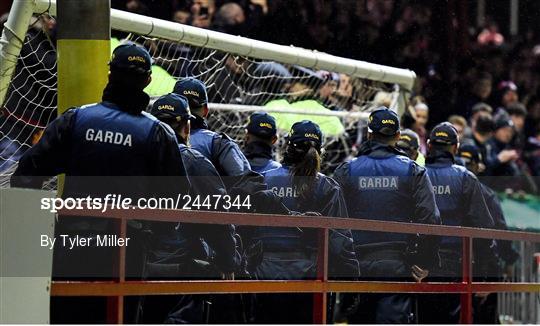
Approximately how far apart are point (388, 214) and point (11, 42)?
284 centimetres

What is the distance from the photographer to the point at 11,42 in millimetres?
8773

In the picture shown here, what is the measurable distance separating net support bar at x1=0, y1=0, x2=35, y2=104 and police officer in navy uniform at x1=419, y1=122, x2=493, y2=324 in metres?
3.76

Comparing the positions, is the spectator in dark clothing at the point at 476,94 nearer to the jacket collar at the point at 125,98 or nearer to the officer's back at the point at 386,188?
the officer's back at the point at 386,188

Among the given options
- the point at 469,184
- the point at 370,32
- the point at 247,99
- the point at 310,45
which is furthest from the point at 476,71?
the point at 469,184

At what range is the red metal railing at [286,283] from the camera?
653 centimetres

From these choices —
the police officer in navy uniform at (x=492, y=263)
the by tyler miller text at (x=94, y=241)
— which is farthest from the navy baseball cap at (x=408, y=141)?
the by tyler miller text at (x=94, y=241)

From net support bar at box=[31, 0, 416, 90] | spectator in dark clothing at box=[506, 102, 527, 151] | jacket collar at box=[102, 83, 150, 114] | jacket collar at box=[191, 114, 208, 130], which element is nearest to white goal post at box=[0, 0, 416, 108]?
net support bar at box=[31, 0, 416, 90]

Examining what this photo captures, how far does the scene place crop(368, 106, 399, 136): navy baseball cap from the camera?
10133 mm

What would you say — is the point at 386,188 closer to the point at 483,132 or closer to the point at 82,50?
the point at 82,50

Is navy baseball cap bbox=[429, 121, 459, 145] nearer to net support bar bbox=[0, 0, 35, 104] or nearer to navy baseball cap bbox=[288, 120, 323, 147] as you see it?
navy baseball cap bbox=[288, 120, 323, 147]

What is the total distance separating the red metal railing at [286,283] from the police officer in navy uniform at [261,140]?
48.7 inches

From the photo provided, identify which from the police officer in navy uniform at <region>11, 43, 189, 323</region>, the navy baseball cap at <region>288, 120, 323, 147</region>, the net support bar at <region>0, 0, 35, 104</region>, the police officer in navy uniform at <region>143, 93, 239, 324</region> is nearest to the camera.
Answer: the police officer in navy uniform at <region>11, 43, 189, 323</region>

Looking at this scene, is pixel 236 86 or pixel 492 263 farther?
pixel 236 86

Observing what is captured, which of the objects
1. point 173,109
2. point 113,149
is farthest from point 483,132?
point 113,149
